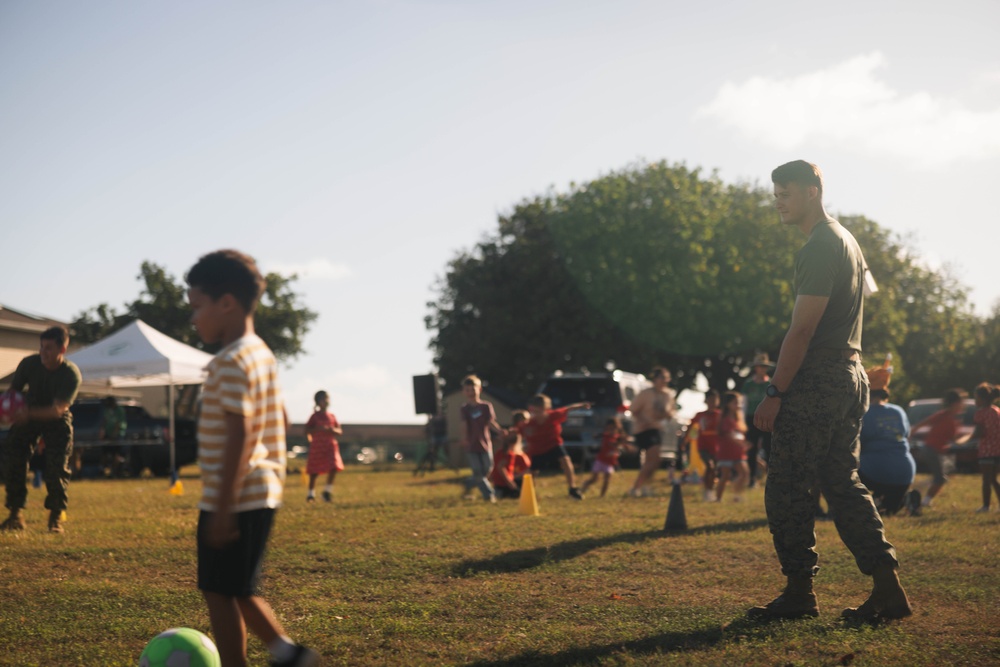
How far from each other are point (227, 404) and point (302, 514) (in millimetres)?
9051

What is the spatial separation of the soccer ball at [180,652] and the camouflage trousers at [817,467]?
2.90 meters

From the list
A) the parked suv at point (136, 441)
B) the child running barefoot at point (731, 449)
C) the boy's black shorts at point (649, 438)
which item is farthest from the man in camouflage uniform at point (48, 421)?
the parked suv at point (136, 441)

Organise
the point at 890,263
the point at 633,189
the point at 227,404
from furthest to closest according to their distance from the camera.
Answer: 1. the point at 890,263
2. the point at 633,189
3. the point at 227,404

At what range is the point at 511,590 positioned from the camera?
679cm

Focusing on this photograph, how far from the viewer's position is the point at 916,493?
11930 mm

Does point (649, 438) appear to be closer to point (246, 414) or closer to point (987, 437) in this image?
point (987, 437)

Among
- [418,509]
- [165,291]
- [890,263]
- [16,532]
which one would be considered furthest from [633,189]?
[16,532]

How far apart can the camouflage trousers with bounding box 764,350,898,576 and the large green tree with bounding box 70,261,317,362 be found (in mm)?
43044

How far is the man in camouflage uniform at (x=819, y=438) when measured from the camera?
5.49 m

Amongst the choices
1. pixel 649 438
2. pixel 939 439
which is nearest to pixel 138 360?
pixel 649 438

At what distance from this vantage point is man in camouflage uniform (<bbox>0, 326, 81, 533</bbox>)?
1025 centimetres

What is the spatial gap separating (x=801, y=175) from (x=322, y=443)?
36.8 ft

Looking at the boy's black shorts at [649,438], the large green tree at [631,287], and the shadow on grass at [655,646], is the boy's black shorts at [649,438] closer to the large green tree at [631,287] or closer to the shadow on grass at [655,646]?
the shadow on grass at [655,646]

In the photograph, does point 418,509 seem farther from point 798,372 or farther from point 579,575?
point 798,372
